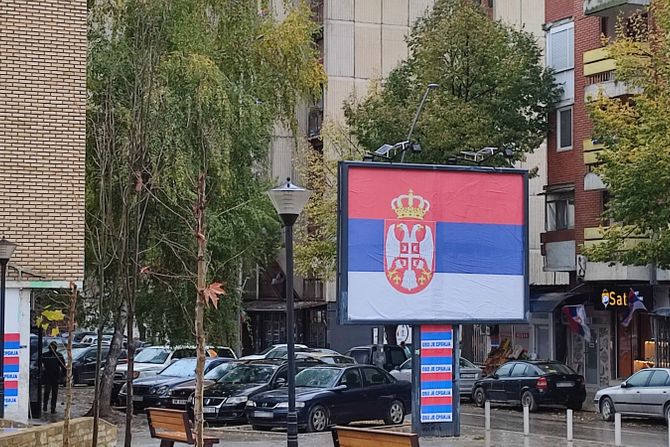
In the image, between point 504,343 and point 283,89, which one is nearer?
point 283,89

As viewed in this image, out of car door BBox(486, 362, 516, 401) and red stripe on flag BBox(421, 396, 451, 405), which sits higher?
red stripe on flag BBox(421, 396, 451, 405)

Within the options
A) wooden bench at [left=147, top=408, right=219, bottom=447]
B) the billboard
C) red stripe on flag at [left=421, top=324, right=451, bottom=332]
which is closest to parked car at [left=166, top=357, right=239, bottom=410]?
red stripe on flag at [left=421, top=324, right=451, bottom=332]

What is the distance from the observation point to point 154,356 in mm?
39812

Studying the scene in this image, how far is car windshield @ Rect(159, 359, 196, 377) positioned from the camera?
3144 cm

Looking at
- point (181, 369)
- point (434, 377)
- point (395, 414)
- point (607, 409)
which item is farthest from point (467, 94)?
point (434, 377)

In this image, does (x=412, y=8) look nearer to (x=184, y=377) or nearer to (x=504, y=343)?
(x=504, y=343)

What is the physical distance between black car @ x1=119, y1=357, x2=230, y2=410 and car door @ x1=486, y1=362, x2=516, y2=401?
765 centimetres

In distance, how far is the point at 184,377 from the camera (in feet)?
102

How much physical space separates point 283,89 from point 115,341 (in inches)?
294

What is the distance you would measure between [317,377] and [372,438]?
10996mm

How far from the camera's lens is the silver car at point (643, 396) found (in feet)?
91.0

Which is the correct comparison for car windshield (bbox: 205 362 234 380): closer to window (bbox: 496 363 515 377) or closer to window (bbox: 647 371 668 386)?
window (bbox: 496 363 515 377)

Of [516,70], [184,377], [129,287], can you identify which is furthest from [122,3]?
[516,70]

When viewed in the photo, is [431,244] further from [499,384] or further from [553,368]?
[499,384]
